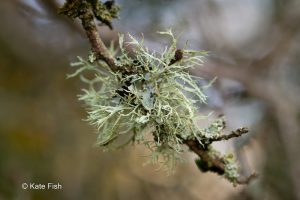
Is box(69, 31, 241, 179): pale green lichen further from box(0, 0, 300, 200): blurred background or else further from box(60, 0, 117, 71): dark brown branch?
box(0, 0, 300, 200): blurred background

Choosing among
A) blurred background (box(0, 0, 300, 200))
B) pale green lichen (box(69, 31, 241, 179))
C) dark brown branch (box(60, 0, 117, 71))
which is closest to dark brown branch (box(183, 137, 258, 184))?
pale green lichen (box(69, 31, 241, 179))

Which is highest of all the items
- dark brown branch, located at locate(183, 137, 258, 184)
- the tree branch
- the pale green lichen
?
the tree branch

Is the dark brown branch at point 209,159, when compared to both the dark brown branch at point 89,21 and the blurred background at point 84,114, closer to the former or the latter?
the dark brown branch at point 89,21

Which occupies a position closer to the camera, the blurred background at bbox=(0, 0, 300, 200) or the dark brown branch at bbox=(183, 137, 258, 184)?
the dark brown branch at bbox=(183, 137, 258, 184)

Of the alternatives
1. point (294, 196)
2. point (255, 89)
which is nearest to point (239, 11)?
point (255, 89)

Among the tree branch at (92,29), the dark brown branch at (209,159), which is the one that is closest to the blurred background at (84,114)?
the dark brown branch at (209,159)

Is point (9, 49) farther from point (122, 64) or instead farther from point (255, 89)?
point (122, 64)

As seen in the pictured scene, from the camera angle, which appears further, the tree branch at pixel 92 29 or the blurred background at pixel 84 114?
the blurred background at pixel 84 114

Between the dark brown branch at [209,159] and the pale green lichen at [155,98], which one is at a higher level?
the pale green lichen at [155,98]
